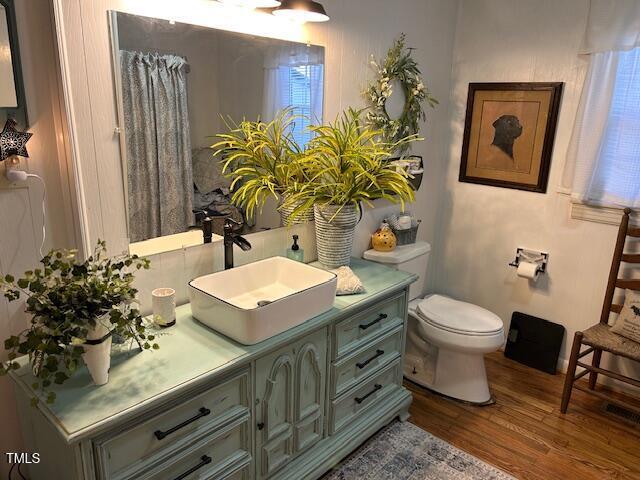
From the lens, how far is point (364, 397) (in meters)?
2.11

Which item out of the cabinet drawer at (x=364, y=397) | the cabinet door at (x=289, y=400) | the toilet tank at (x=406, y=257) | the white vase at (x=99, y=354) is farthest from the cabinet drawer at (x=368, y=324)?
the white vase at (x=99, y=354)

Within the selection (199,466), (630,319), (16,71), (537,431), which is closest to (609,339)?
(630,319)

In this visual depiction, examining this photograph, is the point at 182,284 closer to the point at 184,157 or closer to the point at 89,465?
the point at 184,157

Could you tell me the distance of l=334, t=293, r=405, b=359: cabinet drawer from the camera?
1885 mm

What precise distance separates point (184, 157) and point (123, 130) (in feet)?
0.81

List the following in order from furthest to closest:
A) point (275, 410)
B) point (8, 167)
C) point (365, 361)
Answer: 1. point (365, 361)
2. point (275, 410)
3. point (8, 167)

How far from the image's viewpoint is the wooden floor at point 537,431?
2.11 metres

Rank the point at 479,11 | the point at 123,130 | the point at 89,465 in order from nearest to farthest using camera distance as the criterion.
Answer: the point at 89,465, the point at 123,130, the point at 479,11

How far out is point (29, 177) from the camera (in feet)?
4.32

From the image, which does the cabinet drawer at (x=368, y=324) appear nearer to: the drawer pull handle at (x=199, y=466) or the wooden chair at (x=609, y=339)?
the drawer pull handle at (x=199, y=466)

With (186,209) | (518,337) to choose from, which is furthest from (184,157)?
(518,337)

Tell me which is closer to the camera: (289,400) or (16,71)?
(16,71)

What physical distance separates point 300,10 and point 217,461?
163 cm

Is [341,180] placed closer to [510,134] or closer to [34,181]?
[34,181]
